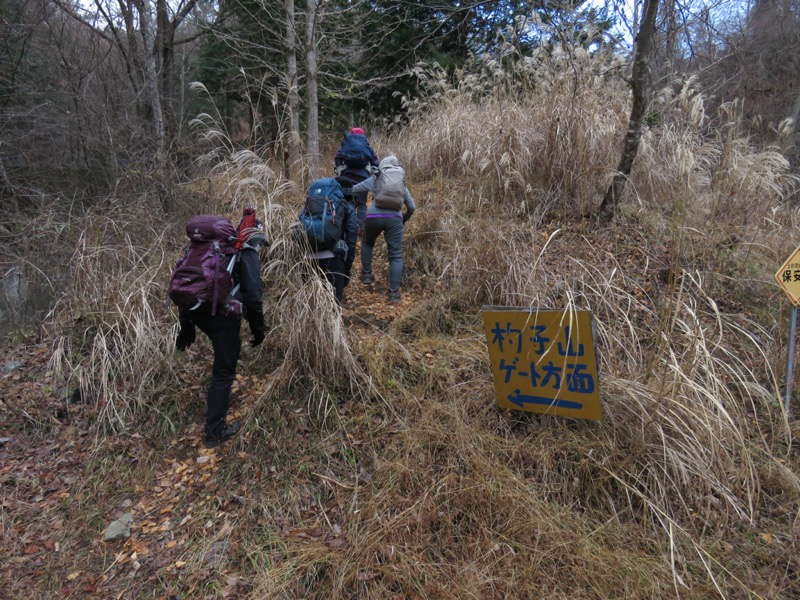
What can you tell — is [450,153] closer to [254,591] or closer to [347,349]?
[347,349]

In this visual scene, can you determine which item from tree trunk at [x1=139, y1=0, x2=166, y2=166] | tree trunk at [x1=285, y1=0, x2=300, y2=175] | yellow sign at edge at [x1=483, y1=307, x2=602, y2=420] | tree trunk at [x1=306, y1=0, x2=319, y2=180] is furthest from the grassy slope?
tree trunk at [x1=139, y1=0, x2=166, y2=166]

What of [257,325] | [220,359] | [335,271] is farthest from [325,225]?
[220,359]

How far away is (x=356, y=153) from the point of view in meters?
4.80

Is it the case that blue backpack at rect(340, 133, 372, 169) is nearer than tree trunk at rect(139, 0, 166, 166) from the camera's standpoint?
Yes

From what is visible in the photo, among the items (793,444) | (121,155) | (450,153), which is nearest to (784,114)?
(450,153)

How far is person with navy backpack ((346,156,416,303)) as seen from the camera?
4547 mm

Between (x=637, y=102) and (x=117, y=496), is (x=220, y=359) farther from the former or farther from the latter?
(x=637, y=102)

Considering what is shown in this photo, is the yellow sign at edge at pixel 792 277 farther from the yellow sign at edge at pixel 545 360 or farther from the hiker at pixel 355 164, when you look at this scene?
the hiker at pixel 355 164

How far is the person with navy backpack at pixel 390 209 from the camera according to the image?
14.9 ft

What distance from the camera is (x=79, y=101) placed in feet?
21.6

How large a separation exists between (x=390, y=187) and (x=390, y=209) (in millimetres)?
247

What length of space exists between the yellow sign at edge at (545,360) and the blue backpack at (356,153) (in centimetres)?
275

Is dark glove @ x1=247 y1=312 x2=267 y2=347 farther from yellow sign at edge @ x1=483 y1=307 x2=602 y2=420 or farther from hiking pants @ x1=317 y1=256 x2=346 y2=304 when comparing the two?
yellow sign at edge @ x1=483 y1=307 x2=602 y2=420

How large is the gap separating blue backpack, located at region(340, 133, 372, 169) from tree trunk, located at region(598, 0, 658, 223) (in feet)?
8.61
